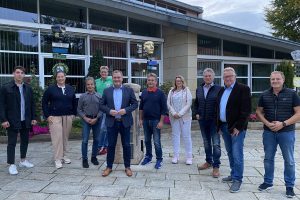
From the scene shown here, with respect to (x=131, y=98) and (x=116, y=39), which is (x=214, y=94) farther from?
(x=116, y=39)

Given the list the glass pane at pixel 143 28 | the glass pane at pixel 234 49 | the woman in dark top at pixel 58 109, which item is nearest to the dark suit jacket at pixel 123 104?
the woman in dark top at pixel 58 109

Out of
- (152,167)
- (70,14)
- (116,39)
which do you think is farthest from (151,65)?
(152,167)

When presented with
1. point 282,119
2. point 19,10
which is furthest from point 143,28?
point 282,119

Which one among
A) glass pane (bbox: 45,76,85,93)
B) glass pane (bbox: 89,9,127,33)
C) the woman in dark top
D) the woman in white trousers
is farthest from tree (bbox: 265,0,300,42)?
the woman in dark top

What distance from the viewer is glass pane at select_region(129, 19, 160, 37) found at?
42.9 ft

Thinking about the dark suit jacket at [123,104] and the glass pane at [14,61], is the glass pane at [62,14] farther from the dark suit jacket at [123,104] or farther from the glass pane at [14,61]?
the dark suit jacket at [123,104]

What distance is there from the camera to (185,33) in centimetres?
1316

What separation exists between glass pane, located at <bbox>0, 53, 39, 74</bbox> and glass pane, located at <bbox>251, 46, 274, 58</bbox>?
989 centimetres

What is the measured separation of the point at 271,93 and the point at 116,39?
846cm

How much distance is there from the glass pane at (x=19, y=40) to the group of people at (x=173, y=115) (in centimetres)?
441

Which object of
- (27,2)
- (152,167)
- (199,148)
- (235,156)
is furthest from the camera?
(27,2)

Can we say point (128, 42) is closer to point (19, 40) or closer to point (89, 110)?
point (19, 40)

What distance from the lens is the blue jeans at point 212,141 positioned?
5.95 m

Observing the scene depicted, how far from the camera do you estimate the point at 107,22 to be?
1234 centimetres
